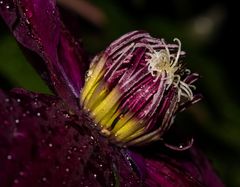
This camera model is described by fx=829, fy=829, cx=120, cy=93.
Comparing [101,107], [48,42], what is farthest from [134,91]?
[48,42]

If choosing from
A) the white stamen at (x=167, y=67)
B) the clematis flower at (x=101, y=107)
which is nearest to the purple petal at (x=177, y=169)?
the clematis flower at (x=101, y=107)

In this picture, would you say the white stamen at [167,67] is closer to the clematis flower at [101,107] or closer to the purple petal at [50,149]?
the clematis flower at [101,107]

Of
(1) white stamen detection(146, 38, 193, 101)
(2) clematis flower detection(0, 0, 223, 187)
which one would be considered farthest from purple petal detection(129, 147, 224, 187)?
(1) white stamen detection(146, 38, 193, 101)

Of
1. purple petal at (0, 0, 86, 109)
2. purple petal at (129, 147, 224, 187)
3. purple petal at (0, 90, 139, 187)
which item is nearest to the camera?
purple petal at (0, 90, 139, 187)

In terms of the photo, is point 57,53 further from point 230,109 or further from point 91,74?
point 230,109

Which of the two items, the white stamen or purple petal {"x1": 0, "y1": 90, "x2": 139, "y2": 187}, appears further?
the white stamen

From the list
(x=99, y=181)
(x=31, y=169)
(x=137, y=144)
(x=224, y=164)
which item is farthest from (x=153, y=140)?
(x=224, y=164)

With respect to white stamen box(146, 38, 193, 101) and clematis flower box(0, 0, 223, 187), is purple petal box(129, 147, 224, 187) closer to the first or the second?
clematis flower box(0, 0, 223, 187)

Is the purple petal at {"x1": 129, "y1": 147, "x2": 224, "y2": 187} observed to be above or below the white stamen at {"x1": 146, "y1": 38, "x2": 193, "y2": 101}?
below

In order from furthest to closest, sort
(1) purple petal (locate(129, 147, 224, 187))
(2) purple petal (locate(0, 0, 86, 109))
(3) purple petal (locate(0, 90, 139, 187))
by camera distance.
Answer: (1) purple petal (locate(129, 147, 224, 187)) → (2) purple petal (locate(0, 0, 86, 109)) → (3) purple petal (locate(0, 90, 139, 187))
